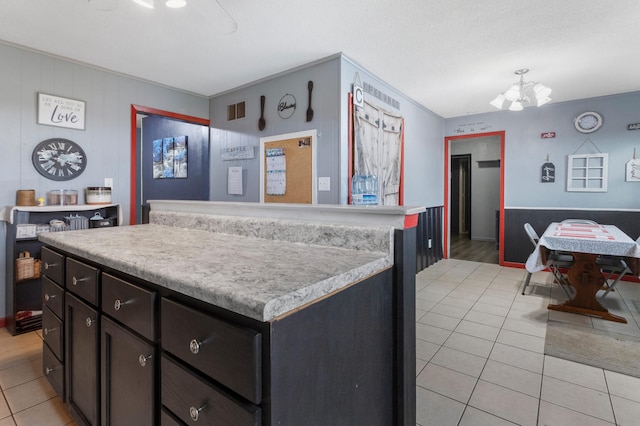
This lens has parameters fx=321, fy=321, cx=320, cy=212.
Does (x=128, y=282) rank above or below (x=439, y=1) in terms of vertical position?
below

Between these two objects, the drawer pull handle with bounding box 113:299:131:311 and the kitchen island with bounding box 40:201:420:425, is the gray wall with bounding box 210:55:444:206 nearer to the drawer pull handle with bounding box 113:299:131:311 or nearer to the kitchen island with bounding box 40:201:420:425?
the kitchen island with bounding box 40:201:420:425

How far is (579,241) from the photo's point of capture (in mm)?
2934

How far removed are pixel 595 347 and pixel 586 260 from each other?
3.16ft

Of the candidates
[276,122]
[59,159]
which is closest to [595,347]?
[276,122]

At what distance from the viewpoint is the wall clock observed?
15.2ft

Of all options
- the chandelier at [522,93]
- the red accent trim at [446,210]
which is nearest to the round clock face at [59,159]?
the chandelier at [522,93]

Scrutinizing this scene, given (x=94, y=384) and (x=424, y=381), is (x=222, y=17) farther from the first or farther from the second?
(x=424, y=381)

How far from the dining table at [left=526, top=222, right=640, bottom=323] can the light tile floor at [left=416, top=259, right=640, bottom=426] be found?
0.49 feet

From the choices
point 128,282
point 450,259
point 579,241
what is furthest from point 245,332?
point 450,259

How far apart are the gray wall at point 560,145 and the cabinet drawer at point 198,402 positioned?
568cm

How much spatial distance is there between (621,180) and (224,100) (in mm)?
5626

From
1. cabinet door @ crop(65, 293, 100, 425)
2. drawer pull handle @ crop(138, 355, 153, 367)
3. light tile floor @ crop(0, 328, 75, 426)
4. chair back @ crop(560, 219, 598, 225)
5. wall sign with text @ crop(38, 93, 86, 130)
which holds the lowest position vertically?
light tile floor @ crop(0, 328, 75, 426)

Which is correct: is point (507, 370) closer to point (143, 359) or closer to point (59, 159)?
point (143, 359)

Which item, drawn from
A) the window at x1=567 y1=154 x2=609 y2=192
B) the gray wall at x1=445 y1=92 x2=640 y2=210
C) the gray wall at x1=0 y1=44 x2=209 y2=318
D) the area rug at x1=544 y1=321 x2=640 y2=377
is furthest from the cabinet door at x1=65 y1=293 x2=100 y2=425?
the window at x1=567 y1=154 x2=609 y2=192
